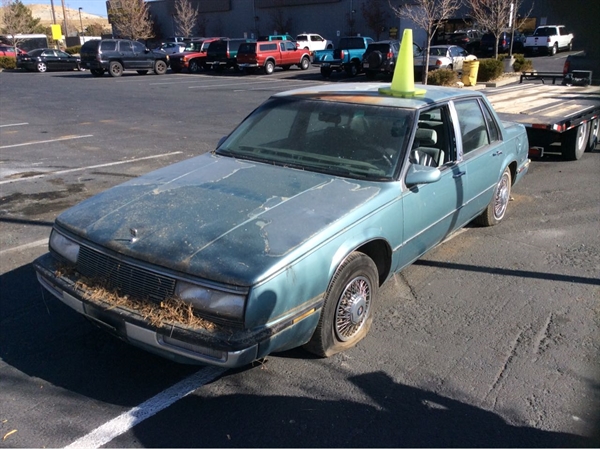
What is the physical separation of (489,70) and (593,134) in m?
13.8

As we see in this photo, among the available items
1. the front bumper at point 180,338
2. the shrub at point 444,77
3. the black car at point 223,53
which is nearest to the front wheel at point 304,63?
the black car at point 223,53

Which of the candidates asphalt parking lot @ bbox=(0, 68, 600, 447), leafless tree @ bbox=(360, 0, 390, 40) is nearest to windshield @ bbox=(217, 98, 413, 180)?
asphalt parking lot @ bbox=(0, 68, 600, 447)

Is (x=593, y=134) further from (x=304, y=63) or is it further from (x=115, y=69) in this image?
(x=115, y=69)

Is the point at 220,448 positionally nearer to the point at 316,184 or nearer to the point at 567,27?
the point at 316,184

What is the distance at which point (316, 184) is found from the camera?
12.9 feet

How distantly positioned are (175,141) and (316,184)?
25.9 feet

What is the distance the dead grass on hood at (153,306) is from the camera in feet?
9.87

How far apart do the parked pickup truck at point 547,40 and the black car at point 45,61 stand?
97.2ft

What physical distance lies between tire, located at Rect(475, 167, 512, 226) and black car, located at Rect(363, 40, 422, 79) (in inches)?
799

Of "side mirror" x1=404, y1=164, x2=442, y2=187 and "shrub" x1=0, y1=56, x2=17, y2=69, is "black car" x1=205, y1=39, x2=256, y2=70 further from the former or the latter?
"side mirror" x1=404, y1=164, x2=442, y2=187

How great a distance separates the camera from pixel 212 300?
9.77 ft

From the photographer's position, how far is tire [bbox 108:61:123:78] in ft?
100.0

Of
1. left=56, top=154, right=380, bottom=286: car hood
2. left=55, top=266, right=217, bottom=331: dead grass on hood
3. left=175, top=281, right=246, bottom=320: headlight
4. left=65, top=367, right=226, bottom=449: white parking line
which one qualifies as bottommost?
left=65, top=367, right=226, bottom=449: white parking line

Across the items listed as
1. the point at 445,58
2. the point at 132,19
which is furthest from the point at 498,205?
the point at 132,19
